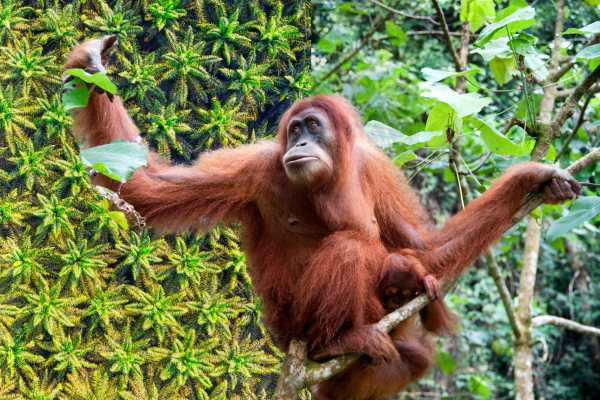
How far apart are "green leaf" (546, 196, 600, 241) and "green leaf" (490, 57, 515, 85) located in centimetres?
74

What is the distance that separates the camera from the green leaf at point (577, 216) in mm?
2717

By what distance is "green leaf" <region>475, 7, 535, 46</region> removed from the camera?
2.77 metres

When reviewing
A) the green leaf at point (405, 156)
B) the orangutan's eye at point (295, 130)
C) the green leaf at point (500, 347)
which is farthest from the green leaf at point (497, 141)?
the green leaf at point (500, 347)

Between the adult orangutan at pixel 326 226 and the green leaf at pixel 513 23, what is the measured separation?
1.68 ft

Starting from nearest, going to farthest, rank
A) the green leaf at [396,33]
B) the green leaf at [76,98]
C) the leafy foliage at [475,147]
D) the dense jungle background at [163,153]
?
the green leaf at [76,98], the dense jungle background at [163,153], the leafy foliage at [475,147], the green leaf at [396,33]

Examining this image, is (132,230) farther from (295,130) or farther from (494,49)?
(494,49)

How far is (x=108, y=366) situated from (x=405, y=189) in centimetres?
154

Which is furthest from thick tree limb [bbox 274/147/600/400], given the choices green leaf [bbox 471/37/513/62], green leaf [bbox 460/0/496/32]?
green leaf [bbox 460/0/496/32]

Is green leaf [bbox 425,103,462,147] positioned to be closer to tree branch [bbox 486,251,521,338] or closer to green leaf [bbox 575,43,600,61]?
green leaf [bbox 575,43,600,61]

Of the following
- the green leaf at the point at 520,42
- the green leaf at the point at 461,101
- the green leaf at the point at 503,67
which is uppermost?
the green leaf at the point at 520,42

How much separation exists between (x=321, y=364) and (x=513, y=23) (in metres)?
1.41

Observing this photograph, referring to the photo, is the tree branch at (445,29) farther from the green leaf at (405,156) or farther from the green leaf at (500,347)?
the green leaf at (500,347)

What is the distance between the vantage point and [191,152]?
3.65 m

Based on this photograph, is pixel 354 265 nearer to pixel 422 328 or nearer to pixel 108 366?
pixel 422 328
